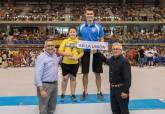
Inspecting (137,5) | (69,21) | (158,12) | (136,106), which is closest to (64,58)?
(136,106)

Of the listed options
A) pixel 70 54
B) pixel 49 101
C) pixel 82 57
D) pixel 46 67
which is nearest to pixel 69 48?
pixel 70 54

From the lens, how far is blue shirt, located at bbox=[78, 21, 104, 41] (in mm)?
8586

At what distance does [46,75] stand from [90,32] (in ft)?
5.81

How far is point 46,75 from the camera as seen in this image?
7.30m

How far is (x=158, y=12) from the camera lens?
4025 centimetres

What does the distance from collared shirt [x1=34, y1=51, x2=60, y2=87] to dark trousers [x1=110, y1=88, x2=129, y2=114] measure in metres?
1.11

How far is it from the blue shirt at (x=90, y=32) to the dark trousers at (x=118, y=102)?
1684 millimetres

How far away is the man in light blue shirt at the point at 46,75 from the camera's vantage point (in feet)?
23.4

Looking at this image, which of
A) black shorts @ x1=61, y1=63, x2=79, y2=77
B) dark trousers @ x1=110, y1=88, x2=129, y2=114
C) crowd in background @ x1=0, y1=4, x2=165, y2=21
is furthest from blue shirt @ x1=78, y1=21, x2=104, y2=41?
crowd in background @ x1=0, y1=4, x2=165, y2=21

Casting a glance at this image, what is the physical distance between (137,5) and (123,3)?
1628 millimetres

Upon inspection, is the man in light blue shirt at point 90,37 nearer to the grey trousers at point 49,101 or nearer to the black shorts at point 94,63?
the black shorts at point 94,63

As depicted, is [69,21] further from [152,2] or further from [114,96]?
[114,96]

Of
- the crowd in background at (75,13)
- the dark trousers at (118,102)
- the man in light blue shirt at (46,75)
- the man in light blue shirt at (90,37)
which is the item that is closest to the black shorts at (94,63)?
the man in light blue shirt at (90,37)

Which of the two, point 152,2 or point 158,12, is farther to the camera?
point 152,2
